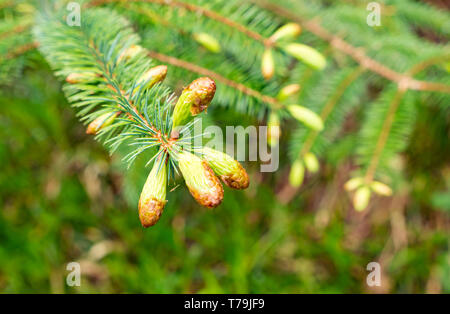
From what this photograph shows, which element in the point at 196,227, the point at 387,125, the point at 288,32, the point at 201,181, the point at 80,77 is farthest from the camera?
the point at 196,227


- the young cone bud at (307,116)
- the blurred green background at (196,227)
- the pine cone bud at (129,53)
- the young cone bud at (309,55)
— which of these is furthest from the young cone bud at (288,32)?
the blurred green background at (196,227)

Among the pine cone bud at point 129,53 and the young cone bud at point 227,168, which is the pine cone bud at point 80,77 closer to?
the pine cone bud at point 129,53

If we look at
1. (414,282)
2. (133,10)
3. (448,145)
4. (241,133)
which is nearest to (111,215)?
(241,133)

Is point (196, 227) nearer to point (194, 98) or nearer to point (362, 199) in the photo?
point (362, 199)

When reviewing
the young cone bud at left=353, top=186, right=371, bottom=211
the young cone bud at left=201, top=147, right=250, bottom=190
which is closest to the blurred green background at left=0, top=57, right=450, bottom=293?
the young cone bud at left=353, top=186, right=371, bottom=211

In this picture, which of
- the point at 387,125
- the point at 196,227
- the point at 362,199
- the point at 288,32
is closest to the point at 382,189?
the point at 362,199

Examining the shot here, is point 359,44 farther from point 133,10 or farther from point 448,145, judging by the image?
point 448,145
